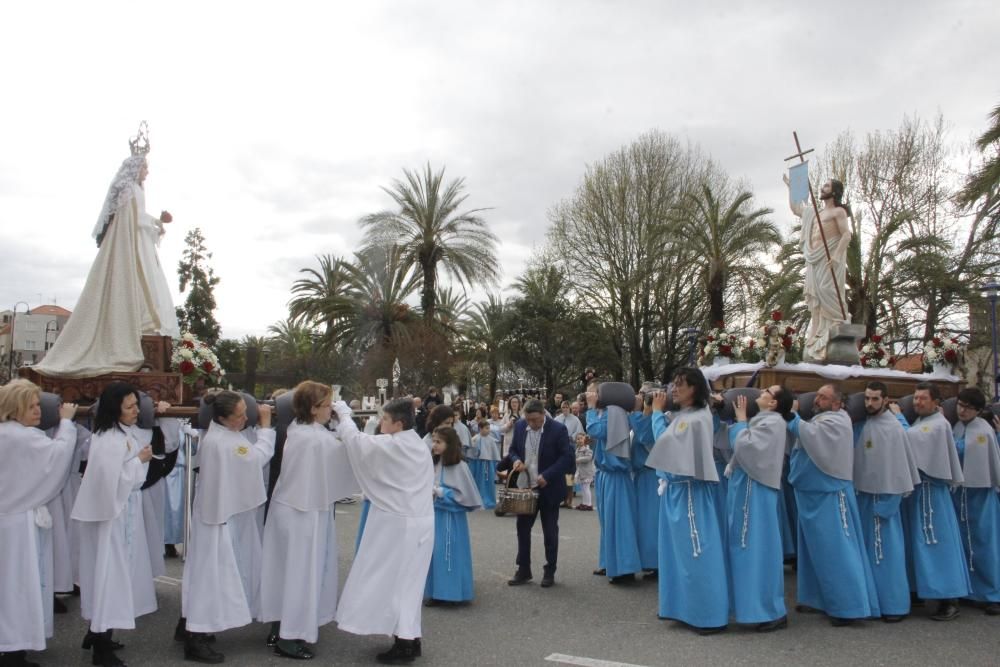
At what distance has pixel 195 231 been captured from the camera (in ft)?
162

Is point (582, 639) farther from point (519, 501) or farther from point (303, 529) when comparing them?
point (303, 529)

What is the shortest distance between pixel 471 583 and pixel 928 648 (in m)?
3.83

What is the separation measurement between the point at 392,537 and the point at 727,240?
25.8 meters

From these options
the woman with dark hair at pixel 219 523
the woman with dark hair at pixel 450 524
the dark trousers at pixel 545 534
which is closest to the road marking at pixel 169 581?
the woman with dark hair at pixel 219 523

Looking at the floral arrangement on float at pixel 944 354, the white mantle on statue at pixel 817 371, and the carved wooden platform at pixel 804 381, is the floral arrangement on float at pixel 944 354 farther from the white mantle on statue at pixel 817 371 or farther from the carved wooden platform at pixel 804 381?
the white mantle on statue at pixel 817 371

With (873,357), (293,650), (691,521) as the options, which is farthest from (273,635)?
(873,357)

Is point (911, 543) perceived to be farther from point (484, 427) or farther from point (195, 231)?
point (195, 231)

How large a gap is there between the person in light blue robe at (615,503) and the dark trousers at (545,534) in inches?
22.6

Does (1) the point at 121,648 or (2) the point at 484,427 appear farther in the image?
(2) the point at 484,427

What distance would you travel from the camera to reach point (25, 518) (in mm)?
5629

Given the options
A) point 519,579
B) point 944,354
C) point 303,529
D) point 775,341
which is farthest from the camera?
point 944,354

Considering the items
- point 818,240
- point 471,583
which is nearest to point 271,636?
point 471,583

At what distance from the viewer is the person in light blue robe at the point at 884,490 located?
24.4 feet

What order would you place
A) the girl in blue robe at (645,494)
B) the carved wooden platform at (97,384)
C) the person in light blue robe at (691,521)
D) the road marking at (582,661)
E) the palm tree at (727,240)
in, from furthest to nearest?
the palm tree at (727,240) < the girl in blue robe at (645,494) < the carved wooden platform at (97,384) < the person in light blue robe at (691,521) < the road marking at (582,661)
